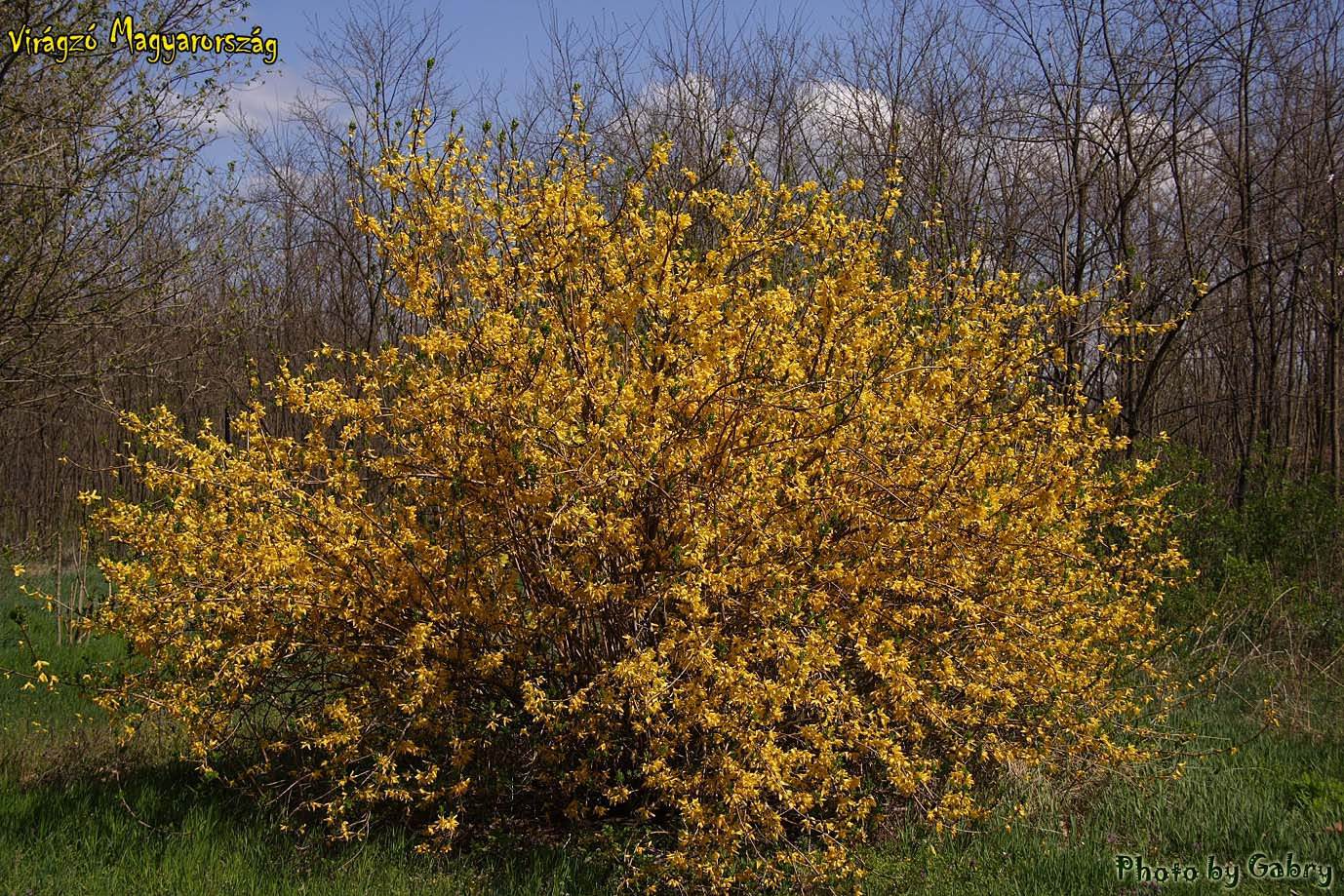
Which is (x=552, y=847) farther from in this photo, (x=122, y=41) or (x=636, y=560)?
(x=122, y=41)

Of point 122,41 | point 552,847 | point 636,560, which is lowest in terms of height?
point 552,847

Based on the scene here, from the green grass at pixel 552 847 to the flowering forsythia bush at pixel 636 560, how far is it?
0.67 ft

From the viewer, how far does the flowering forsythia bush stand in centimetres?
340

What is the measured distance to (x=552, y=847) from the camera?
3760 mm

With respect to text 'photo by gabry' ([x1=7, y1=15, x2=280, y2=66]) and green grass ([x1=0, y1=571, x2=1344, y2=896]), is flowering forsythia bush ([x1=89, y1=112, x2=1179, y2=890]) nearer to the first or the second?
green grass ([x1=0, y1=571, x2=1344, y2=896])

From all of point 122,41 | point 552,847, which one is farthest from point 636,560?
point 122,41

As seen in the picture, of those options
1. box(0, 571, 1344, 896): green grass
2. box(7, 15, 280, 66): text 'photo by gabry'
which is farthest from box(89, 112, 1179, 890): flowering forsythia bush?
box(7, 15, 280, 66): text 'photo by gabry'

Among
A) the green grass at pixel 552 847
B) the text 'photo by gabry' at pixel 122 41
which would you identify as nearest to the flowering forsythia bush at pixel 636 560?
the green grass at pixel 552 847

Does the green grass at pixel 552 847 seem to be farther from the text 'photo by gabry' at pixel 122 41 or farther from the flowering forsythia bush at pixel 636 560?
the text 'photo by gabry' at pixel 122 41

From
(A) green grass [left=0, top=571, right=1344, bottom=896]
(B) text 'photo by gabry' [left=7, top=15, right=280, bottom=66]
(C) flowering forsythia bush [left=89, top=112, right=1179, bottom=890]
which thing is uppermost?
(B) text 'photo by gabry' [left=7, top=15, right=280, bottom=66]

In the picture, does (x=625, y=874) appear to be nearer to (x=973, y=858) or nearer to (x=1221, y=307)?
(x=973, y=858)

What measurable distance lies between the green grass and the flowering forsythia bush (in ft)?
0.67

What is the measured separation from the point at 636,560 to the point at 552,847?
3.80 ft

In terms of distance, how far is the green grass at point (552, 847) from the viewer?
11.4 feet
